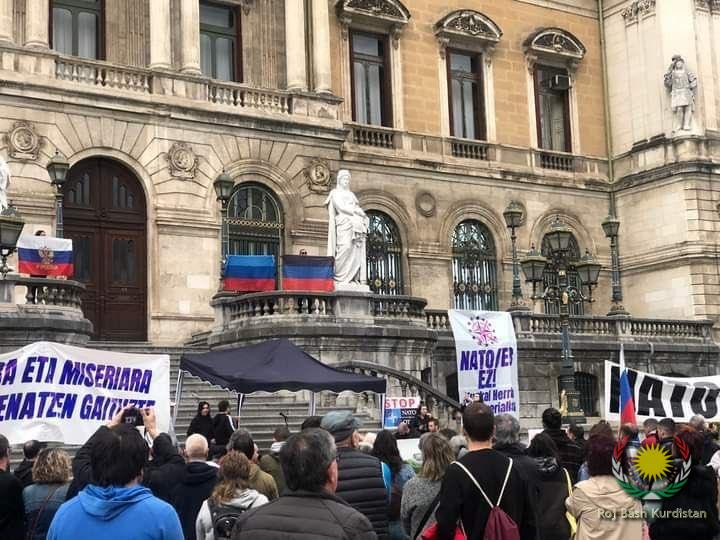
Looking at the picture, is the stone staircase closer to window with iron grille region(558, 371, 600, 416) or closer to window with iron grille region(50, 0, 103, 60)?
window with iron grille region(50, 0, 103, 60)

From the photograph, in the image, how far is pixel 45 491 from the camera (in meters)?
8.02

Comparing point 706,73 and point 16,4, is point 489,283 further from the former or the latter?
point 16,4

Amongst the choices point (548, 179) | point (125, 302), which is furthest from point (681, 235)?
point (125, 302)

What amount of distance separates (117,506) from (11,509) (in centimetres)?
235

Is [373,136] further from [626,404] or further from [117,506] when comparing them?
[117,506]

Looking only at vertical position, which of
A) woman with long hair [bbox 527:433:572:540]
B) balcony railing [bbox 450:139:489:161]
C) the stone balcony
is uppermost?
balcony railing [bbox 450:139:489:161]

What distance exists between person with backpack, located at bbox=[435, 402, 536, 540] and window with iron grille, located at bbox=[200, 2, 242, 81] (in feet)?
80.7

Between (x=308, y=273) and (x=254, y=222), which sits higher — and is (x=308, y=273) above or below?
below

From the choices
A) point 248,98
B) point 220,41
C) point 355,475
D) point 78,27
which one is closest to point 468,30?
point 220,41

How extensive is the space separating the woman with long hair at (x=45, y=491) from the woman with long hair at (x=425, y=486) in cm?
239

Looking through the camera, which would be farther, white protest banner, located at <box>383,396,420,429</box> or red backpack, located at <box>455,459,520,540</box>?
white protest banner, located at <box>383,396,420,429</box>

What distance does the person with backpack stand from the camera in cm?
648

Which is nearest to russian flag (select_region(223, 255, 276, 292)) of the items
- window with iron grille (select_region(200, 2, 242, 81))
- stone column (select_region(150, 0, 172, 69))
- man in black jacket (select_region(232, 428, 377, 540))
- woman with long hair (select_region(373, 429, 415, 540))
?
stone column (select_region(150, 0, 172, 69))

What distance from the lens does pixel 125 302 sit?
27297 mm
